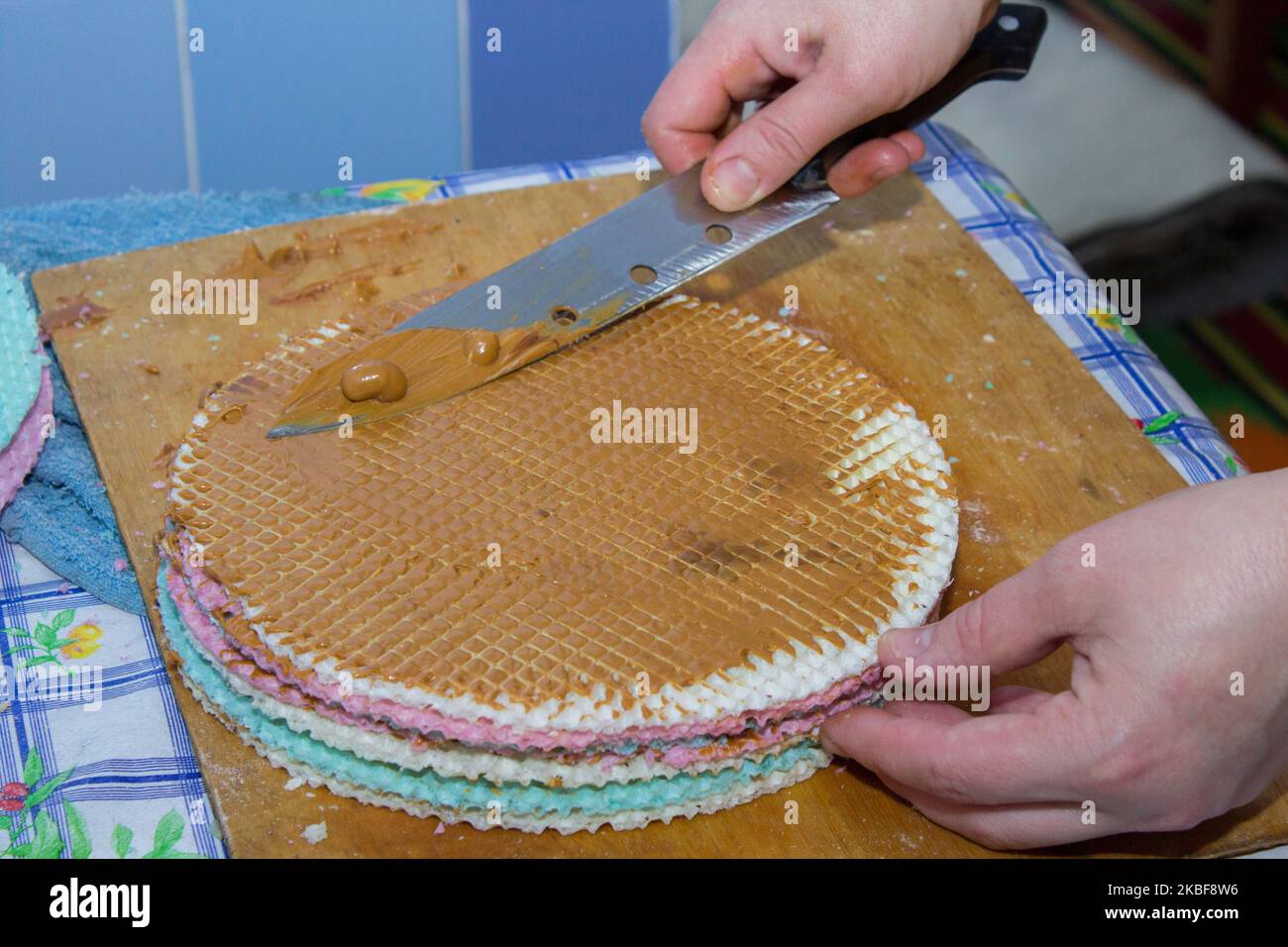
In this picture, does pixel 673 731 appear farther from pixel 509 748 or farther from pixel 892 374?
pixel 892 374

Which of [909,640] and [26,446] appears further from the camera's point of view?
[26,446]

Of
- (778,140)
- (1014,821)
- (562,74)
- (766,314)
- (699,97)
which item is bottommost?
(1014,821)

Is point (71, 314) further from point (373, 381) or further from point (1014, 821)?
point (1014, 821)

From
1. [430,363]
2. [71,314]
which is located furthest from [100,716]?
[71,314]

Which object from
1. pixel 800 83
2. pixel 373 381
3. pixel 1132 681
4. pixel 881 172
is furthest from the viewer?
pixel 881 172

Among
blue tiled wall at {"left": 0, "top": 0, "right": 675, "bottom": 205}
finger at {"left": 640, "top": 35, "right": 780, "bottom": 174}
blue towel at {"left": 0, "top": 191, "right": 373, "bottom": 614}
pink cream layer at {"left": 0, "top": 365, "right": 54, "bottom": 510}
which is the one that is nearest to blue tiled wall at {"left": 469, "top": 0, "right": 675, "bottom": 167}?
blue tiled wall at {"left": 0, "top": 0, "right": 675, "bottom": 205}

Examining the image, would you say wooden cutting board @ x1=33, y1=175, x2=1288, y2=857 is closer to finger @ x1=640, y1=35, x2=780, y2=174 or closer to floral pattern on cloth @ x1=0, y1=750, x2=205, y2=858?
floral pattern on cloth @ x1=0, y1=750, x2=205, y2=858
